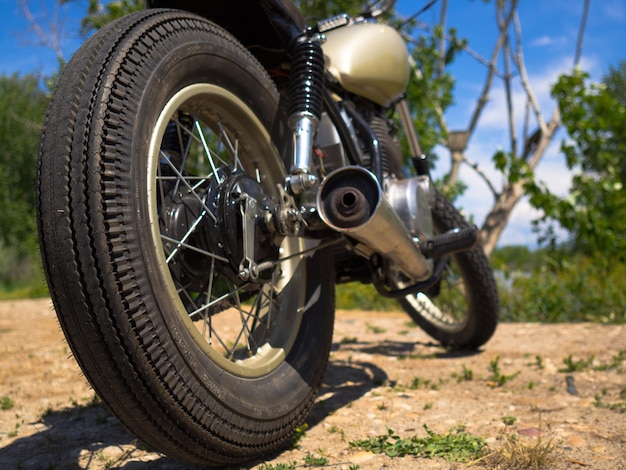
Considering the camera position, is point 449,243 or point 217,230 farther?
point 449,243

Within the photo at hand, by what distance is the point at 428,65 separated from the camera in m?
9.59

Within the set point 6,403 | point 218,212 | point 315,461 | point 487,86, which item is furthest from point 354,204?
point 487,86

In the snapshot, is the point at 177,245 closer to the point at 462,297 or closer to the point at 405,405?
the point at 405,405

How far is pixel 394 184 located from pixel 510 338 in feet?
6.78

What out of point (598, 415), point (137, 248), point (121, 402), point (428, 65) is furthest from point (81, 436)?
point (428, 65)

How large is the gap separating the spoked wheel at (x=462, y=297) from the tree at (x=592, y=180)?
11.8 ft

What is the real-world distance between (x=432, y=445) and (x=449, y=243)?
948 millimetres

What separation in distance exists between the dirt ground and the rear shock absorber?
32.0 inches

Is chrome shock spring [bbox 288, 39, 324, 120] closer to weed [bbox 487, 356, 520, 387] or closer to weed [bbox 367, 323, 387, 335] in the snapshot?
weed [bbox 487, 356, 520, 387]

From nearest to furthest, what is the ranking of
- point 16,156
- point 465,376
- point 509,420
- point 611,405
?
point 509,420 < point 611,405 < point 465,376 < point 16,156

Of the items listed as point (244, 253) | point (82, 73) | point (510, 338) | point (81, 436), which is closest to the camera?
point (82, 73)

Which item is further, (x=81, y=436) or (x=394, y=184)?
(x=394, y=184)

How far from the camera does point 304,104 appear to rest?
196 cm

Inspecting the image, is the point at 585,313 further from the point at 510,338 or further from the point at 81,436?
the point at 81,436
